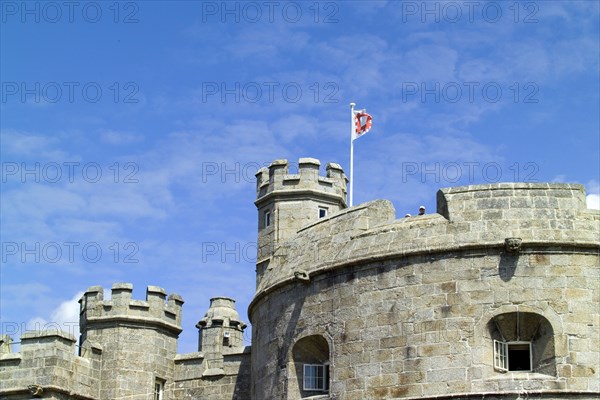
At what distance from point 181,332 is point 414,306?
10.3 metres

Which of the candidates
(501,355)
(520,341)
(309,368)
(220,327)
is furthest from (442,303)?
(220,327)

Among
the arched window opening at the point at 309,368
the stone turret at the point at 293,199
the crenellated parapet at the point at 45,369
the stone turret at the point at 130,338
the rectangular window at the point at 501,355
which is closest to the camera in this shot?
the rectangular window at the point at 501,355

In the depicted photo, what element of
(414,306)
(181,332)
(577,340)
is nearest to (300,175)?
(181,332)

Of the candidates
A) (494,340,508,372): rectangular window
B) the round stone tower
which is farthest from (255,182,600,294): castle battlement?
(494,340,508,372): rectangular window

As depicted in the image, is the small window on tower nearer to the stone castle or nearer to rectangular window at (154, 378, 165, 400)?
the stone castle

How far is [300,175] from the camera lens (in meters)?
31.2

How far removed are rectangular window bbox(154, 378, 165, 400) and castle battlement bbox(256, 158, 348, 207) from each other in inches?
223

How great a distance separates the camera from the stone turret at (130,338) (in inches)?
1168

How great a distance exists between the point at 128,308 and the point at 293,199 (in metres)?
5.29

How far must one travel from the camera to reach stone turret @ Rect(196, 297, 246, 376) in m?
37.4

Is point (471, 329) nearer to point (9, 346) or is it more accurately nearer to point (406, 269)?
point (406, 269)

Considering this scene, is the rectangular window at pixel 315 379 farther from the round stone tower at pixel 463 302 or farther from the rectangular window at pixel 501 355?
the rectangular window at pixel 501 355

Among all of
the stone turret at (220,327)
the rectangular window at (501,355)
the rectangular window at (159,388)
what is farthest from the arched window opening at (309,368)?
the stone turret at (220,327)

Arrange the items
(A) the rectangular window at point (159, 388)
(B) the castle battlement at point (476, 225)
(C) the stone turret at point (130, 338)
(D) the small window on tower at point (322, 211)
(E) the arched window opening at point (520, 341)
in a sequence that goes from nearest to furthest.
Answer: (E) the arched window opening at point (520, 341) < (B) the castle battlement at point (476, 225) < (C) the stone turret at point (130, 338) < (A) the rectangular window at point (159, 388) < (D) the small window on tower at point (322, 211)
